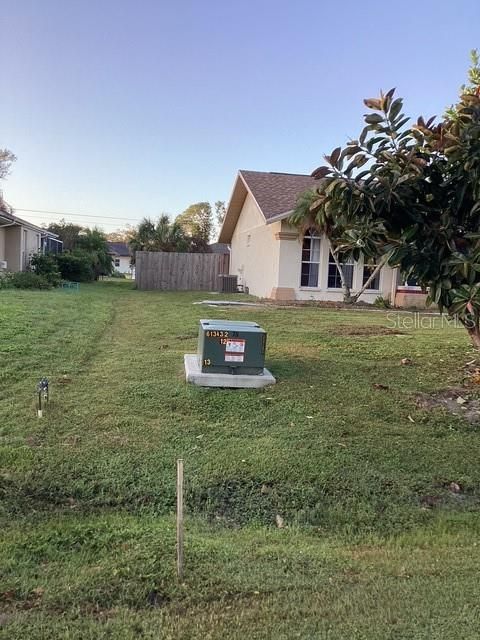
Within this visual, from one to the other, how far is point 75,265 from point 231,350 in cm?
2360

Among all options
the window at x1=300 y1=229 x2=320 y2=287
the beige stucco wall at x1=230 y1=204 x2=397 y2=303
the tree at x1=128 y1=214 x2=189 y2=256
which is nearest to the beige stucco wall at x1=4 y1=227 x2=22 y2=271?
the beige stucco wall at x1=230 y1=204 x2=397 y2=303

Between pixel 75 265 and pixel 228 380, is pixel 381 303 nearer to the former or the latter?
pixel 228 380

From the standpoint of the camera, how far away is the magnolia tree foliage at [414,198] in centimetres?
455

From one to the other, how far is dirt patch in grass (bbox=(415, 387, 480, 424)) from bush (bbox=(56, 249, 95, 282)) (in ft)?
79.1

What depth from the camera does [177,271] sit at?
2555cm

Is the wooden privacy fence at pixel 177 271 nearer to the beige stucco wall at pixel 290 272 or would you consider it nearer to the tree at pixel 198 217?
the beige stucco wall at pixel 290 272

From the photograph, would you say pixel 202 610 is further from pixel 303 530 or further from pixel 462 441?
pixel 462 441

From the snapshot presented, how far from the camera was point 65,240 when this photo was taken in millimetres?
38094

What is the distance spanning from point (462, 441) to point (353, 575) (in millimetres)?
2681

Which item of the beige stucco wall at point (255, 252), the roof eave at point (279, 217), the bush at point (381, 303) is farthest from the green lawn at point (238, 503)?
the beige stucco wall at point (255, 252)

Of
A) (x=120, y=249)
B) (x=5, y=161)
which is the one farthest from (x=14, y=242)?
(x=120, y=249)

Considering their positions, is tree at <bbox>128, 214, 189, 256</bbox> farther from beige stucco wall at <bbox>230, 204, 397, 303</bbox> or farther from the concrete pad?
the concrete pad

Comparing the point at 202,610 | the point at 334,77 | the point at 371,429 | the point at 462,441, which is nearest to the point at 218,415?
the point at 371,429

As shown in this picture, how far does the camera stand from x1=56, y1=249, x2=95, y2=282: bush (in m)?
27.5
